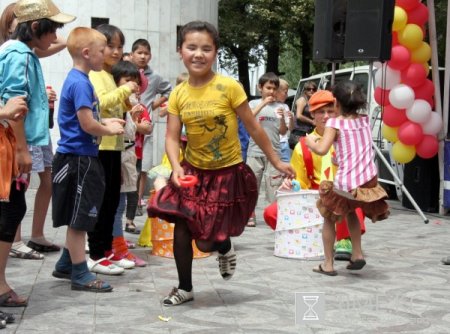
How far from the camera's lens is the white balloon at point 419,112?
435 inches

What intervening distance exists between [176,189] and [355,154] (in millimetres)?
1713

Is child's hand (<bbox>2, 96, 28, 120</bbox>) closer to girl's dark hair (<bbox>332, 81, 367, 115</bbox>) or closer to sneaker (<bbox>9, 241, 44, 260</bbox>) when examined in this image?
sneaker (<bbox>9, 241, 44, 260</bbox>)

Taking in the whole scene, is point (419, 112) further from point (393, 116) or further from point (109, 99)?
point (109, 99)

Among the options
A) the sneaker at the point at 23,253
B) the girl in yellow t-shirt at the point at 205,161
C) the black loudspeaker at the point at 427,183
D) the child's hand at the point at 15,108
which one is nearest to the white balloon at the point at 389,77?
the black loudspeaker at the point at 427,183

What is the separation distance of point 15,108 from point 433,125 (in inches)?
294

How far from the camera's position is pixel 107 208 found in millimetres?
6434

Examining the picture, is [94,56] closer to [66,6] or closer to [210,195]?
[210,195]

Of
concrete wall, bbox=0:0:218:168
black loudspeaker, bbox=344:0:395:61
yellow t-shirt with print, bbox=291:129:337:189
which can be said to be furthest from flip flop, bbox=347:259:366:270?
concrete wall, bbox=0:0:218:168

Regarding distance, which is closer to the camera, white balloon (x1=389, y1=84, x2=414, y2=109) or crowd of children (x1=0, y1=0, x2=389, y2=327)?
crowd of children (x1=0, y1=0, x2=389, y2=327)

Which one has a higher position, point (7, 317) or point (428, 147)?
point (428, 147)

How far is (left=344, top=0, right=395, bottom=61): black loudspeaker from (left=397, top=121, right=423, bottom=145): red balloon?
109 cm

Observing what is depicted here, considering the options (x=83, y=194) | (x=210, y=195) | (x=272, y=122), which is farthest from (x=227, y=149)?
(x=272, y=122)

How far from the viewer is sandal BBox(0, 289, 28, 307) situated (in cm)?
517

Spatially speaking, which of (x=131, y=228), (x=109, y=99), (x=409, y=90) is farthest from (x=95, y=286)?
(x=409, y=90)
